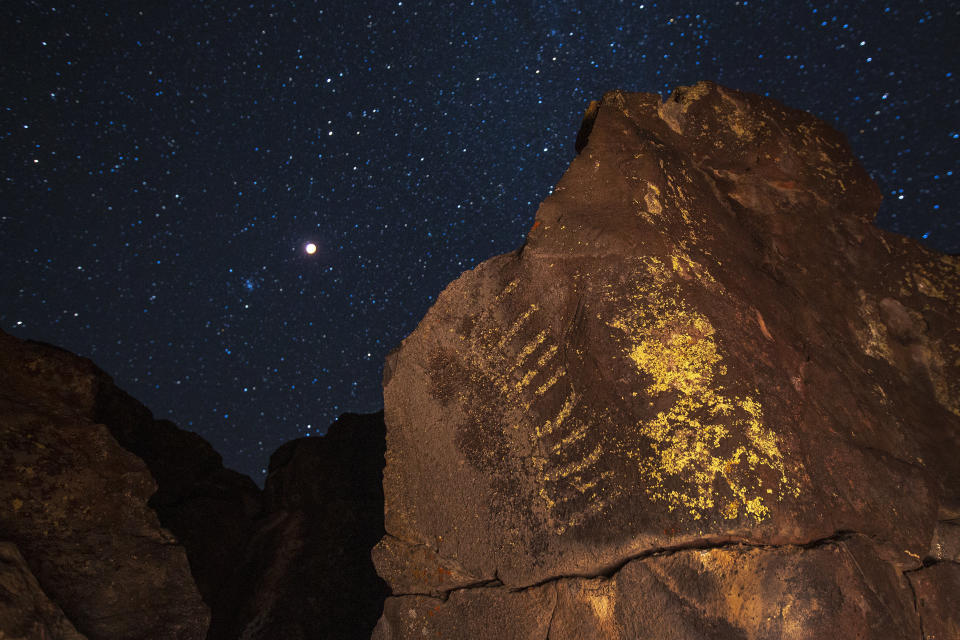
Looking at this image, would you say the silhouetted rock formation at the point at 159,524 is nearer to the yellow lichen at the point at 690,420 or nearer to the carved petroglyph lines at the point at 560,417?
the carved petroglyph lines at the point at 560,417

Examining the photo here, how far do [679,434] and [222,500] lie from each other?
15.8ft

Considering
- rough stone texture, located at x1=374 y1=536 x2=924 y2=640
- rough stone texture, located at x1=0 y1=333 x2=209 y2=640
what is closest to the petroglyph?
rough stone texture, located at x1=374 y1=536 x2=924 y2=640

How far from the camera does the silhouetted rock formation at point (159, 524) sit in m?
3.13

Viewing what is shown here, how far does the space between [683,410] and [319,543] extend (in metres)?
3.97

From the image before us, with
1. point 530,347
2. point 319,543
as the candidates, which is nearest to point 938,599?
point 530,347

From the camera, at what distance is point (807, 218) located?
11.6 feet

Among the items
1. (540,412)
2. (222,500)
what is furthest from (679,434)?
(222,500)

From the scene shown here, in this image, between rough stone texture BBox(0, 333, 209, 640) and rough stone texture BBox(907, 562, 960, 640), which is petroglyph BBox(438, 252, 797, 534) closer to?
rough stone texture BBox(907, 562, 960, 640)

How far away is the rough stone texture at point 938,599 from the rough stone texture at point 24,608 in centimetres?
366

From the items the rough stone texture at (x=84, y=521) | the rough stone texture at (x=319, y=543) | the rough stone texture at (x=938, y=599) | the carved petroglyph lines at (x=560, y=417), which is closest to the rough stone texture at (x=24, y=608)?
the rough stone texture at (x=84, y=521)

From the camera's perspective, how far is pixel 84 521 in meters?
3.33

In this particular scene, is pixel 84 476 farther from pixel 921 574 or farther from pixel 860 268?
pixel 860 268

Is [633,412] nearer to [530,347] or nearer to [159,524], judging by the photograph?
[530,347]

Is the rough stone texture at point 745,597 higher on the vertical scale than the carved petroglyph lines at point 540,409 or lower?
lower
